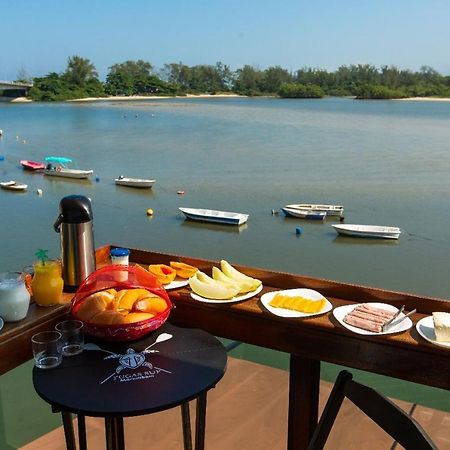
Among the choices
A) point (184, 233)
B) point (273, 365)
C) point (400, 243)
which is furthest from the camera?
point (184, 233)

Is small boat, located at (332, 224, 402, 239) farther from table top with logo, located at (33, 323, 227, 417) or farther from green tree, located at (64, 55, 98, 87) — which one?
green tree, located at (64, 55, 98, 87)

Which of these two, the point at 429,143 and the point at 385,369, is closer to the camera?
the point at 385,369

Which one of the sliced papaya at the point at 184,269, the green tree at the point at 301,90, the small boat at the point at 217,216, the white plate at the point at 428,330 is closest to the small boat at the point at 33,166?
the small boat at the point at 217,216

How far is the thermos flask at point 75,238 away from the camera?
186cm

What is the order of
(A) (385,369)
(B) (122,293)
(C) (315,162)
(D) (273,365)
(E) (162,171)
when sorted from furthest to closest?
(C) (315,162), (E) (162,171), (D) (273,365), (B) (122,293), (A) (385,369)

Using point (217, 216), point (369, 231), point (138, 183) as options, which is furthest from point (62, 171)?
point (369, 231)

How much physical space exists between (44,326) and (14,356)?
0.45 ft

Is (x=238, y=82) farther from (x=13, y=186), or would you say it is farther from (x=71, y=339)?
(x=71, y=339)

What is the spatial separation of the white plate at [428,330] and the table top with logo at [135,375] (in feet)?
1.76

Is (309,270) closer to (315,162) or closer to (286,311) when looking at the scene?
(286,311)

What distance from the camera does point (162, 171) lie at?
25.4 m

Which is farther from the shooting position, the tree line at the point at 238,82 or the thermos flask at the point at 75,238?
the tree line at the point at 238,82

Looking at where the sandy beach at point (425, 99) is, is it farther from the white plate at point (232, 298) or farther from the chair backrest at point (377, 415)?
the chair backrest at point (377, 415)

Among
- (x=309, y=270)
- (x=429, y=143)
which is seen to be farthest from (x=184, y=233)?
(x=429, y=143)
